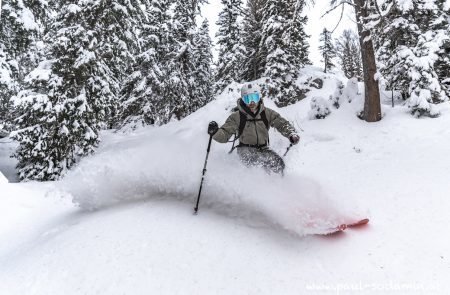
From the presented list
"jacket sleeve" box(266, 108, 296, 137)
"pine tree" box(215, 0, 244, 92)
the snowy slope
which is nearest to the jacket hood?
"jacket sleeve" box(266, 108, 296, 137)

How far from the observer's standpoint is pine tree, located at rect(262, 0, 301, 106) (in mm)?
23062

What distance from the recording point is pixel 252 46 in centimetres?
2911

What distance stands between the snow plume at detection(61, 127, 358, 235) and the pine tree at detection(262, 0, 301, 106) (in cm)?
1681

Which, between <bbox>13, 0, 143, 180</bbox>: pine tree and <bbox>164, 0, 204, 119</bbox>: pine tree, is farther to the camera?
<bbox>164, 0, 204, 119</bbox>: pine tree

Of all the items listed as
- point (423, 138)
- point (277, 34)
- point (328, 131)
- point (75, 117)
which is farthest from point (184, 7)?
point (423, 138)

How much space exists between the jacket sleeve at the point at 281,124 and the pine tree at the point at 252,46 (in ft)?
67.7

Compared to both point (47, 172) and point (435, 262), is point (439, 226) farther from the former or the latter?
point (47, 172)

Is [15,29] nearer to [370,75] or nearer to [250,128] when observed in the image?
[250,128]

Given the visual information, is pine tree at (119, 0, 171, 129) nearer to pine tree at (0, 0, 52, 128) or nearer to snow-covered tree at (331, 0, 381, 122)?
pine tree at (0, 0, 52, 128)

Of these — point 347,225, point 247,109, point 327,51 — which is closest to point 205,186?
point 247,109

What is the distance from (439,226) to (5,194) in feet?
26.9

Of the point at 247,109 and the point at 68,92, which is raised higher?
the point at 68,92

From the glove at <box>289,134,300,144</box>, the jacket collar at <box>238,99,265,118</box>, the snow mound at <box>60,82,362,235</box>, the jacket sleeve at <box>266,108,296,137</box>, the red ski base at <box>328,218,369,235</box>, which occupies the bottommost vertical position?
the red ski base at <box>328,218,369,235</box>

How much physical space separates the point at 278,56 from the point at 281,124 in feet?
60.7
